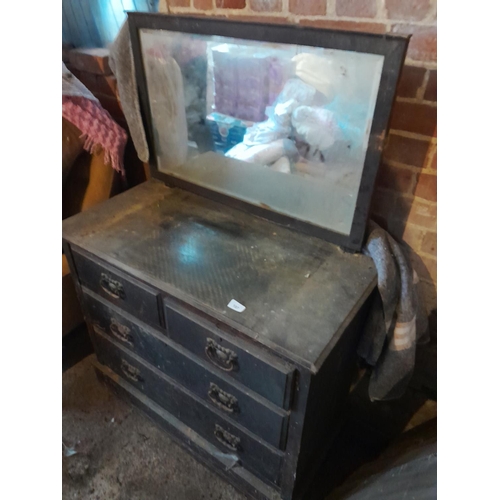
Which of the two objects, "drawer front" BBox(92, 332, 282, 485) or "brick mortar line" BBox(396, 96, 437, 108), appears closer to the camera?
"brick mortar line" BBox(396, 96, 437, 108)

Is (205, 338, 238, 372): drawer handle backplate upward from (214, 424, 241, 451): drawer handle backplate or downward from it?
upward

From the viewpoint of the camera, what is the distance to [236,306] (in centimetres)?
82

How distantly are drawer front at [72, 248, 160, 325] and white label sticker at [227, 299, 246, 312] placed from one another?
0.19 meters

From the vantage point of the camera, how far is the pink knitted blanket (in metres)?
1.22

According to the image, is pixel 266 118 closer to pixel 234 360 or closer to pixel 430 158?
pixel 430 158

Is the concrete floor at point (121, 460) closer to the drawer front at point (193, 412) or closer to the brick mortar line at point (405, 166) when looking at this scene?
the drawer front at point (193, 412)

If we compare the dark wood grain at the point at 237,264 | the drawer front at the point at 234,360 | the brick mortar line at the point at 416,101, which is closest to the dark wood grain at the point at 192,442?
the drawer front at the point at 234,360

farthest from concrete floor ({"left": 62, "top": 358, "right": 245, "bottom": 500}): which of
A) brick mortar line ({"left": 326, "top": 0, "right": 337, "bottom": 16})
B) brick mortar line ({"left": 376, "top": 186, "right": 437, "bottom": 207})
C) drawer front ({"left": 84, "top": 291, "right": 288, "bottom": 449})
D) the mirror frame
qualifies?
brick mortar line ({"left": 326, "top": 0, "right": 337, "bottom": 16})

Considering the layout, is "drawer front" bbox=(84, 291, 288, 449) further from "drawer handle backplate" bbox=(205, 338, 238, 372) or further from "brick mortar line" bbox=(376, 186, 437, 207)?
"brick mortar line" bbox=(376, 186, 437, 207)

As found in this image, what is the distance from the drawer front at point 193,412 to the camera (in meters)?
0.99

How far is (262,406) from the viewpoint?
0.86 m
